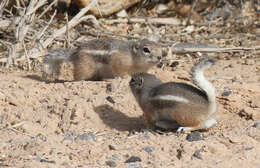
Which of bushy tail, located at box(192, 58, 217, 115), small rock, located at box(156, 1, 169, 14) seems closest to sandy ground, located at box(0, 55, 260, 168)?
bushy tail, located at box(192, 58, 217, 115)

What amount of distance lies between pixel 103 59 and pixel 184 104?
2825 millimetres

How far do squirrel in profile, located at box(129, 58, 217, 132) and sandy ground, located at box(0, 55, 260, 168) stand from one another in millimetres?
188

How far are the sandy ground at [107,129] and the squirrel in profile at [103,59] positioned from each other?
420 millimetres

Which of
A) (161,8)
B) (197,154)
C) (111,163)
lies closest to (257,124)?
(197,154)

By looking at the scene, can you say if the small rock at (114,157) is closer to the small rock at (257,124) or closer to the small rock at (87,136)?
the small rock at (87,136)

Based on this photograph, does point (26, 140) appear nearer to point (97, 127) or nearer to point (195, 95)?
point (97, 127)

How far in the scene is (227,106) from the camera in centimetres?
606

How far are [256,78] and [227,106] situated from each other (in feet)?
5.06

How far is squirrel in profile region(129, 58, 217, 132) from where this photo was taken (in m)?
4.91

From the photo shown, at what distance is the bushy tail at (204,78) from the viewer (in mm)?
4777

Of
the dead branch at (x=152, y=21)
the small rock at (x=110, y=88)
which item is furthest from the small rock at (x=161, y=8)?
the small rock at (x=110, y=88)

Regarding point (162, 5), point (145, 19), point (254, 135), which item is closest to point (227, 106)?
point (254, 135)

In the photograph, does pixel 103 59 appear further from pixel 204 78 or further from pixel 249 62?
pixel 204 78

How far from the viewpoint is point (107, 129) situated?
5.66 m
